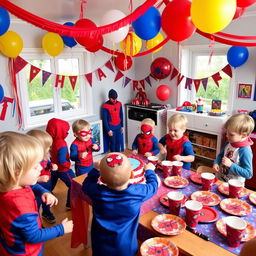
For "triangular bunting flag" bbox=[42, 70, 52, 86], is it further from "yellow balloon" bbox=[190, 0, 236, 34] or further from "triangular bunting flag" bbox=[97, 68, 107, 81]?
"yellow balloon" bbox=[190, 0, 236, 34]

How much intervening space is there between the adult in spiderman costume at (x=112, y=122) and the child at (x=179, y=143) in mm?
2218

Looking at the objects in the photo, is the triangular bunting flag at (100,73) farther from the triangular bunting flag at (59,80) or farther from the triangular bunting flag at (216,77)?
the triangular bunting flag at (216,77)

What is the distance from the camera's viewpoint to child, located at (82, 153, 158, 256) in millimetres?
1296

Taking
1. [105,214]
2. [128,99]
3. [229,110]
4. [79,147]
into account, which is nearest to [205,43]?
[229,110]

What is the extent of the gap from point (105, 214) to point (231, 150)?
1.33 metres

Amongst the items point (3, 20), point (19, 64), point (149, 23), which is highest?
point (3, 20)

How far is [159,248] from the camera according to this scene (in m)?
1.25

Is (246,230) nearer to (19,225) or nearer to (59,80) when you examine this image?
(19,225)

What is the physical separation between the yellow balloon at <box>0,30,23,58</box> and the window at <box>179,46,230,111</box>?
2.64 m

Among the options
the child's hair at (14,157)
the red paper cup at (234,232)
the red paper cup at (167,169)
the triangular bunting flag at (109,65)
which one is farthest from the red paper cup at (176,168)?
the triangular bunting flag at (109,65)

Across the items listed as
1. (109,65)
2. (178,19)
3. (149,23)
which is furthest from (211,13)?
(109,65)

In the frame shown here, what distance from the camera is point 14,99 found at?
363 centimetres

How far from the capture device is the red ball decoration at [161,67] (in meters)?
4.44

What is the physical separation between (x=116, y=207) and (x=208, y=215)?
58 centimetres
